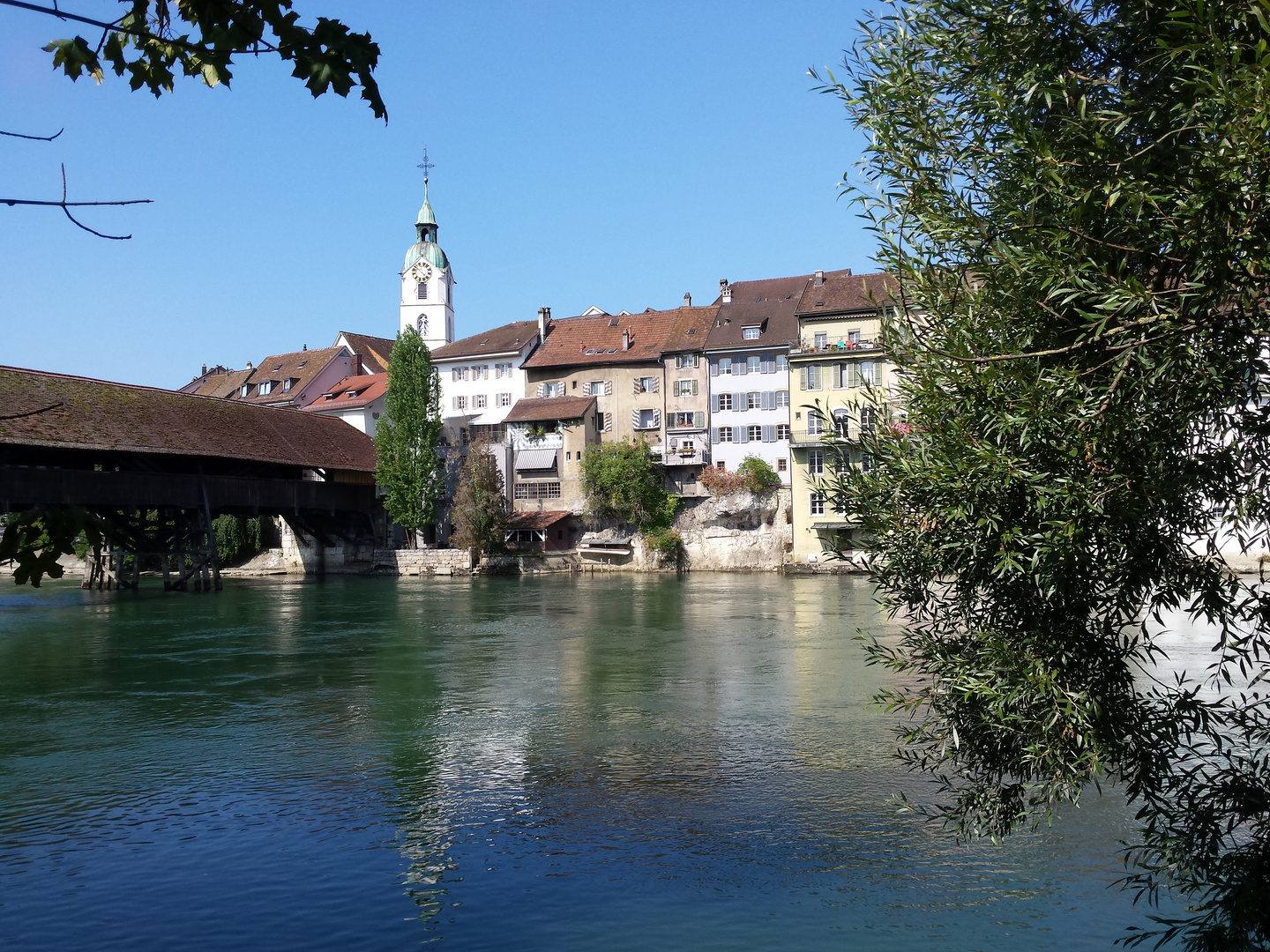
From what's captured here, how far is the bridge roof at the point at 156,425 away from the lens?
34.0 metres

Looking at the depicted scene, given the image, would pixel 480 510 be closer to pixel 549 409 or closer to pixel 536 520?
pixel 536 520

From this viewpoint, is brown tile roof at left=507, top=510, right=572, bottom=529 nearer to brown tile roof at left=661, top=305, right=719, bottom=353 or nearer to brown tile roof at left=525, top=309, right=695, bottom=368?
brown tile roof at left=525, top=309, right=695, bottom=368

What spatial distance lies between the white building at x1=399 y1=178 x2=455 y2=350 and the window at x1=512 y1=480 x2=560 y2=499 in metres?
24.6

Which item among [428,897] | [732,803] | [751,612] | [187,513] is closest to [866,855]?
[732,803]

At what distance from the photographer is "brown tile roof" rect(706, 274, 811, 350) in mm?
50875

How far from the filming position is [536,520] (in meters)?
52.2

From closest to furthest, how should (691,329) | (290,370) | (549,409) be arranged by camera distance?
1. (549,409)
2. (691,329)
3. (290,370)

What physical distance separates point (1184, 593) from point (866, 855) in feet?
13.5

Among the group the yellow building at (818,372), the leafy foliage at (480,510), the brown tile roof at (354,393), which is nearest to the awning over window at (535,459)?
the leafy foliage at (480,510)

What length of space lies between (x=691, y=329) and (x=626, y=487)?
379 inches

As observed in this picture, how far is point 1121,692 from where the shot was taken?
214 inches

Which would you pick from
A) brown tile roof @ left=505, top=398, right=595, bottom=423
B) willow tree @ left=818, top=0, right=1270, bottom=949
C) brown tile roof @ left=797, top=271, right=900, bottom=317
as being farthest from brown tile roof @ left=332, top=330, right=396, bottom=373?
willow tree @ left=818, top=0, right=1270, bottom=949

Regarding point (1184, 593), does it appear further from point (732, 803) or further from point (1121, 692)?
point (732, 803)

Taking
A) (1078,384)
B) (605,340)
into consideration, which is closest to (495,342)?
(605,340)
